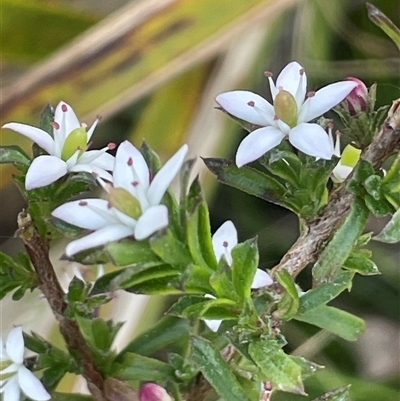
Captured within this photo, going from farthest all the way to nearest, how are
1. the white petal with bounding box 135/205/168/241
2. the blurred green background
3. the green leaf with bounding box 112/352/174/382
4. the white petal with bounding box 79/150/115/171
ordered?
the blurred green background, the green leaf with bounding box 112/352/174/382, the white petal with bounding box 79/150/115/171, the white petal with bounding box 135/205/168/241

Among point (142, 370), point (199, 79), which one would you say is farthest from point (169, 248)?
point (199, 79)

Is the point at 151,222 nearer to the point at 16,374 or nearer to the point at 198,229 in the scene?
the point at 198,229

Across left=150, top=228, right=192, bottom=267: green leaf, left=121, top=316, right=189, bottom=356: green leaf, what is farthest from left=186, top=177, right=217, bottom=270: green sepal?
left=121, top=316, right=189, bottom=356: green leaf

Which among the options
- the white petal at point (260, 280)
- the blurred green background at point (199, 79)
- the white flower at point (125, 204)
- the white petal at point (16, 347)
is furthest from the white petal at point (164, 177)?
the blurred green background at point (199, 79)

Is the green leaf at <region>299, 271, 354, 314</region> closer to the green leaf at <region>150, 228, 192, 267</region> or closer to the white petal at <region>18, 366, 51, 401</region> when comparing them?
the green leaf at <region>150, 228, 192, 267</region>

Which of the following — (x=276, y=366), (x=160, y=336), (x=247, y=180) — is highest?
(x=247, y=180)

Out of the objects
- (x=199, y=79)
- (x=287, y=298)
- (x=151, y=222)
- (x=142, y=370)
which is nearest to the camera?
(x=151, y=222)

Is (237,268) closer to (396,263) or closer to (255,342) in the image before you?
(255,342)
